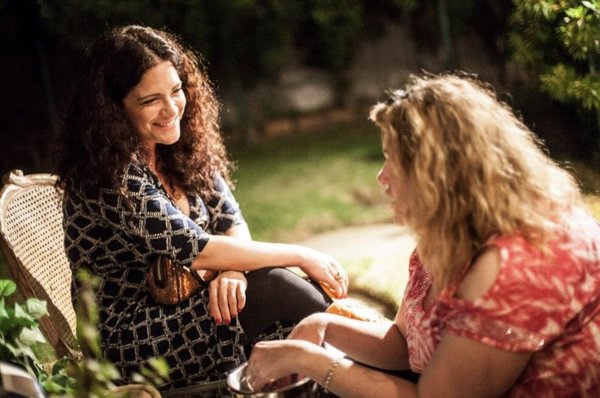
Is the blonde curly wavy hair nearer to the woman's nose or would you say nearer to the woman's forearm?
the woman's forearm

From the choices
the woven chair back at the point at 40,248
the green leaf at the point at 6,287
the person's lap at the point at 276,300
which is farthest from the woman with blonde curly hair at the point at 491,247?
the woven chair back at the point at 40,248

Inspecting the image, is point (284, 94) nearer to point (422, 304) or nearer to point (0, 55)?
point (0, 55)

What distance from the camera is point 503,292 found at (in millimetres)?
1650

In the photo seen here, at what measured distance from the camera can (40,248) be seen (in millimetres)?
3281

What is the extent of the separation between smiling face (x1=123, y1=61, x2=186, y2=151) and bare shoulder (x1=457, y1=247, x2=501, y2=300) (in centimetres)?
148

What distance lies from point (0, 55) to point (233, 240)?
732cm

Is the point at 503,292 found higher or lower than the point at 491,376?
higher

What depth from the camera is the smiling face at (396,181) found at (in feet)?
5.95

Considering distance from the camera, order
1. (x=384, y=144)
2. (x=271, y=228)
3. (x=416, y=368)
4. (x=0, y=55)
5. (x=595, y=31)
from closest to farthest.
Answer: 1. (x=384, y=144)
2. (x=416, y=368)
3. (x=595, y=31)
4. (x=271, y=228)
5. (x=0, y=55)

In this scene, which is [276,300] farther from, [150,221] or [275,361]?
[275,361]

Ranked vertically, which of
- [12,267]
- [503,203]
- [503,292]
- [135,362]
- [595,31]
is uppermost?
[595,31]

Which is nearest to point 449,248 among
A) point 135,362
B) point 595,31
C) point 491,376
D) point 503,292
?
point 503,292

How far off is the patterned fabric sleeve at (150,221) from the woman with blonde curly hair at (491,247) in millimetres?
1008

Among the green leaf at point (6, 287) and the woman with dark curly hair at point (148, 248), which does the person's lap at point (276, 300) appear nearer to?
the woman with dark curly hair at point (148, 248)
